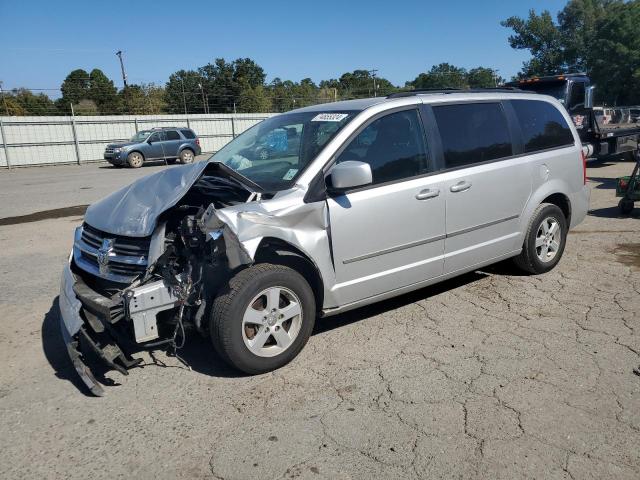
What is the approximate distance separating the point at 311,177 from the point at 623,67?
44.8 metres

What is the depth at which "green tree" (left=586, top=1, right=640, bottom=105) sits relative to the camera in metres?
38.6

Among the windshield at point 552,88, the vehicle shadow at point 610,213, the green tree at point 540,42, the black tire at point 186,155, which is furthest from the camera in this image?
the green tree at point 540,42

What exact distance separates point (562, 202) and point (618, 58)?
42118mm

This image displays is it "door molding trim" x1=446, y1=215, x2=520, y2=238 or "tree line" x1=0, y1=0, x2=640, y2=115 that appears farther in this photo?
"tree line" x1=0, y1=0, x2=640, y2=115

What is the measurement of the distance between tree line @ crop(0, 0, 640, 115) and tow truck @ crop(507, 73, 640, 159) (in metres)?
14.7

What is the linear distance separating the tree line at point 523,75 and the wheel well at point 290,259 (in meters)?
26.8

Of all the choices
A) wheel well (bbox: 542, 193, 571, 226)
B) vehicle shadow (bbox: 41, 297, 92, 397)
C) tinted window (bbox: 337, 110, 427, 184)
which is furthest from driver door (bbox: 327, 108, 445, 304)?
vehicle shadow (bbox: 41, 297, 92, 397)

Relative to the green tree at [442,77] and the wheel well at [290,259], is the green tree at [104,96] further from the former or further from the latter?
the green tree at [442,77]

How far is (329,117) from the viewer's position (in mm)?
4223

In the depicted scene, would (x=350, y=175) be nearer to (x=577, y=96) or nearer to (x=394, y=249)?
(x=394, y=249)

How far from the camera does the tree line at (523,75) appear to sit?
111 feet

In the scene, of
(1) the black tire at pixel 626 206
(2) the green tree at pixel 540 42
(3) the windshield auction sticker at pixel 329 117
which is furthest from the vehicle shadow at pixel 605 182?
(2) the green tree at pixel 540 42

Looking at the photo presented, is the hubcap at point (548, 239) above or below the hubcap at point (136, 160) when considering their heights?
below

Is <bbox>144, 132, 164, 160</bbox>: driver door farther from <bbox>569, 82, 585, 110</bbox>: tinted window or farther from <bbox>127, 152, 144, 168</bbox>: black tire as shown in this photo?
<bbox>569, 82, 585, 110</bbox>: tinted window
